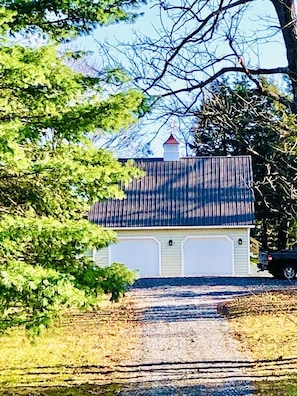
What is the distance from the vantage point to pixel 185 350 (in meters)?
8.73

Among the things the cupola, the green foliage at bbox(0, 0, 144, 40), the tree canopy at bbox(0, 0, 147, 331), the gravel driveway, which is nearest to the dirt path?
the gravel driveway

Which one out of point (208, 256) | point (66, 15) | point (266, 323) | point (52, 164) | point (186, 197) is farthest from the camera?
point (186, 197)

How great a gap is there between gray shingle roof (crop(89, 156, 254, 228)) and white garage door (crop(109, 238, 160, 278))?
0.83 metres

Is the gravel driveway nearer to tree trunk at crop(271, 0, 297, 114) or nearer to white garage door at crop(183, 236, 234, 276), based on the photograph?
tree trunk at crop(271, 0, 297, 114)

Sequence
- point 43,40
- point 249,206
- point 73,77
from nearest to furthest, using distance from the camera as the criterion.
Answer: point 73,77
point 43,40
point 249,206

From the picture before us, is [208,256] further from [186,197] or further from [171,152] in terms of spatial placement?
[171,152]

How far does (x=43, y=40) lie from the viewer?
6.57 metres

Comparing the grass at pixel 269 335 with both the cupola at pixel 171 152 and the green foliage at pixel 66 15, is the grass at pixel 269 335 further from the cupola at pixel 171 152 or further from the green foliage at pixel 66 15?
the cupola at pixel 171 152

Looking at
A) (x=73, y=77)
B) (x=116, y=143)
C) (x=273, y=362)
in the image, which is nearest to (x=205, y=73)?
(x=73, y=77)

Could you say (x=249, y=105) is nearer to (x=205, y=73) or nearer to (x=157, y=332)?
(x=205, y=73)

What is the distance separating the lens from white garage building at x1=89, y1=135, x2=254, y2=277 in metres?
22.3

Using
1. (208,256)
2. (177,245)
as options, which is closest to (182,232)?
(177,245)

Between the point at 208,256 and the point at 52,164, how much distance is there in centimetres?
1778

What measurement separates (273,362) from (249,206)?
606 inches
